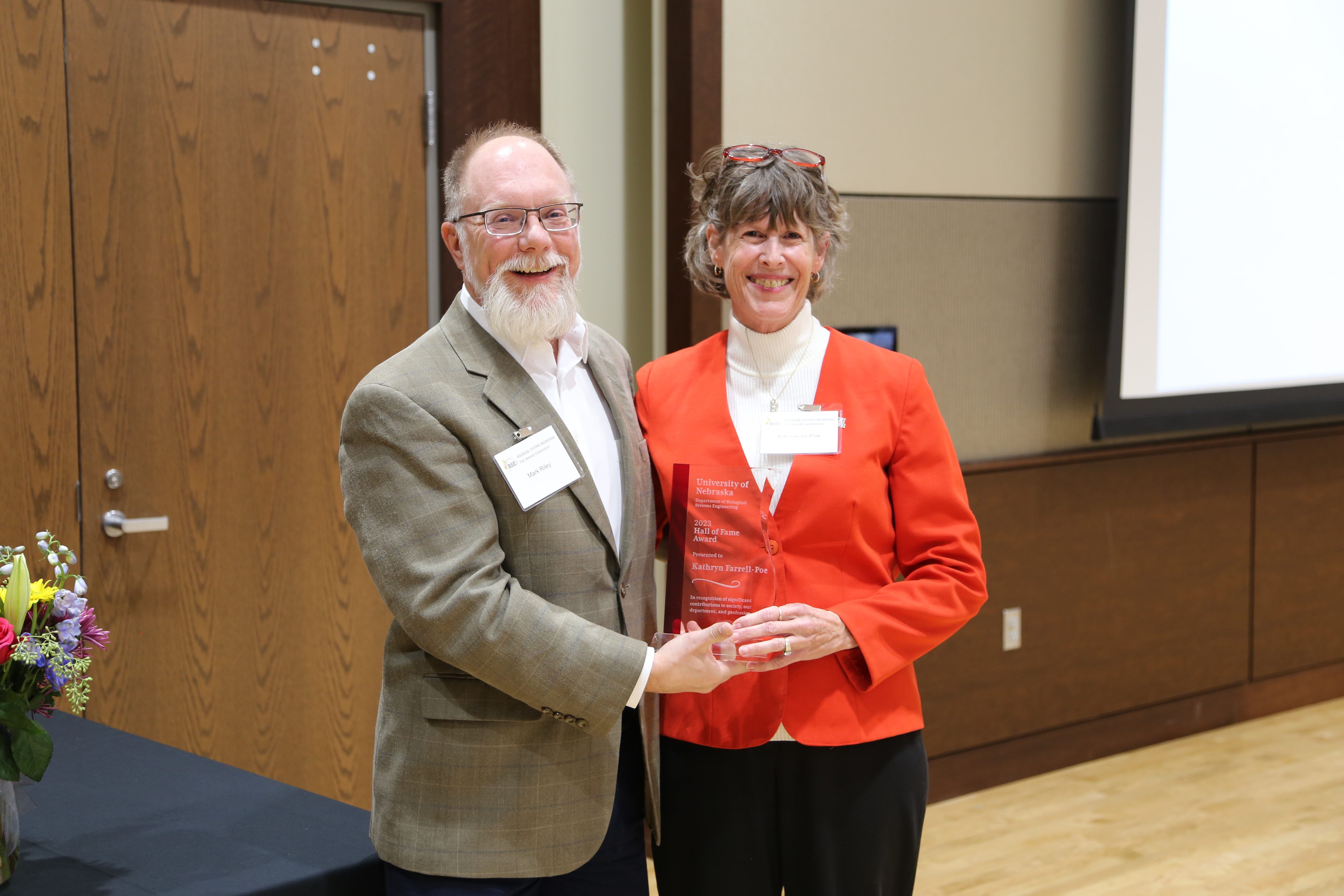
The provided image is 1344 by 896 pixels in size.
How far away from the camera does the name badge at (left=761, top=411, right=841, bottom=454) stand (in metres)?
1.72

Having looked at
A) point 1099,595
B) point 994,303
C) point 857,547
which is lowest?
point 1099,595

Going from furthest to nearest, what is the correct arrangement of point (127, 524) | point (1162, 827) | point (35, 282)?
point (1162, 827) < point (127, 524) < point (35, 282)

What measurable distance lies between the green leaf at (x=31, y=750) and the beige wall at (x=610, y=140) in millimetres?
1916

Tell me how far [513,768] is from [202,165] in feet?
6.20

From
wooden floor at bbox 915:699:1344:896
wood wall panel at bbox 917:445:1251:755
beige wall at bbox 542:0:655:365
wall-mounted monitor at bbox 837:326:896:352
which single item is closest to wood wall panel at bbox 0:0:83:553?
beige wall at bbox 542:0:655:365

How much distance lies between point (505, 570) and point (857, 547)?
51 centimetres

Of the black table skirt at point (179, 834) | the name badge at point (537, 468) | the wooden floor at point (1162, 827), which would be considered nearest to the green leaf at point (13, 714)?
the black table skirt at point (179, 834)

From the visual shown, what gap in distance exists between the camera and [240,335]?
9.50ft

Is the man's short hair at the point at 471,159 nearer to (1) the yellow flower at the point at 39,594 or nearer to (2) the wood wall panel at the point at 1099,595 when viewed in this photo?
(1) the yellow flower at the point at 39,594

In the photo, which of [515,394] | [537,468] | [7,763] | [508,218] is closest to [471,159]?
[508,218]

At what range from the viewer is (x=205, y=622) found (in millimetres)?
2900

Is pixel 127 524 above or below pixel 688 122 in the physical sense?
below

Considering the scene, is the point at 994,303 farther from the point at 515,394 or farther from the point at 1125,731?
the point at 515,394

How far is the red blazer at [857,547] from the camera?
1699mm
